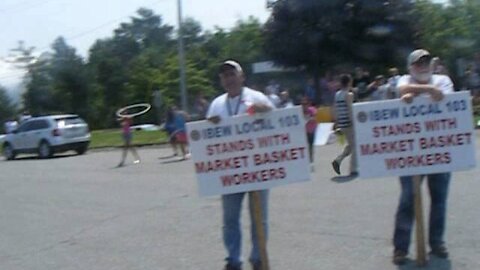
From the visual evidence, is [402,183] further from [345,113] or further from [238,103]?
[345,113]

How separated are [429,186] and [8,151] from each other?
26748 mm

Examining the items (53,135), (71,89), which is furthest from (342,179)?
(71,89)

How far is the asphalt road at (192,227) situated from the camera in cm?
783

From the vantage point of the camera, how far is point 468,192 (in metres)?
10.9

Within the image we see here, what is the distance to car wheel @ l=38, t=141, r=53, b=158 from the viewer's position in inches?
1159

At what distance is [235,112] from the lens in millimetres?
6703

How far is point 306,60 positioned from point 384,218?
120 feet

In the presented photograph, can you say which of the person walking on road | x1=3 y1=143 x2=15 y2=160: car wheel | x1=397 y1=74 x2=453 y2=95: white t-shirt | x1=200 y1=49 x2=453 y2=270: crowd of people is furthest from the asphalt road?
x1=3 y1=143 x2=15 y2=160: car wheel

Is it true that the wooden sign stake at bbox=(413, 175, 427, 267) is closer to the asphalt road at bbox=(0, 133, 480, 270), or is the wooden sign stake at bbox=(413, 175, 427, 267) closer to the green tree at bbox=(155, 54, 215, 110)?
the asphalt road at bbox=(0, 133, 480, 270)

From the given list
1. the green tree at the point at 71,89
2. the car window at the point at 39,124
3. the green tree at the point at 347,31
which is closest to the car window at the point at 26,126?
the car window at the point at 39,124

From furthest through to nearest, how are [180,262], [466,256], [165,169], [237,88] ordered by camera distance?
[165,169] < [180,262] < [466,256] < [237,88]

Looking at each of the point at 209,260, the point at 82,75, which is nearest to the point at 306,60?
the point at 82,75

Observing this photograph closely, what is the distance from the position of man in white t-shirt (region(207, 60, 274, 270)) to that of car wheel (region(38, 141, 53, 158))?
23.4 metres

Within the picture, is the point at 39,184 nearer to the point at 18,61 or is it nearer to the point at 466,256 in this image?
the point at 466,256
